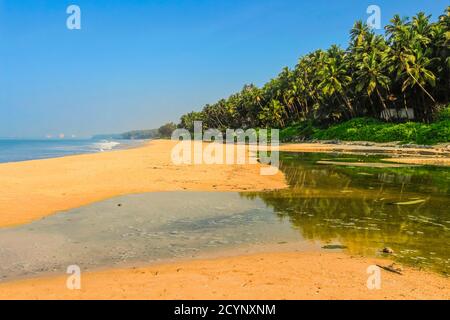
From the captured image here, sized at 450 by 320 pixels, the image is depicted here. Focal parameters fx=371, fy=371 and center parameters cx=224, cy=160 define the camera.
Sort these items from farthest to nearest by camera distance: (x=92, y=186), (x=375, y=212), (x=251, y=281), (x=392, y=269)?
(x=92, y=186) → (x=375, y=212) → (x=392, y=269) → (x=251, y=281)

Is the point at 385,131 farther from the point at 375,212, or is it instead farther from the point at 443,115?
the point at 375,212

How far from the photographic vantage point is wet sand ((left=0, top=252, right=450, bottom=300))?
5699mm

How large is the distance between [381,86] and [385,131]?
39.8 feet

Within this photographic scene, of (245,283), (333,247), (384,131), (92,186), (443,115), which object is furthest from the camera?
(384,131)

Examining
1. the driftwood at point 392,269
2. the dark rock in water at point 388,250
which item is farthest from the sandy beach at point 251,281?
the dark rock in water at point 388,250

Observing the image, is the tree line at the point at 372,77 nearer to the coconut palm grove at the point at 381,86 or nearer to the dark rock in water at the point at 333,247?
the coconut palm grove at the point at 381,86

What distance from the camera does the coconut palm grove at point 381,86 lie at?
53281 mm

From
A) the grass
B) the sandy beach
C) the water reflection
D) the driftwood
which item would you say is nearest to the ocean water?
the water reflection

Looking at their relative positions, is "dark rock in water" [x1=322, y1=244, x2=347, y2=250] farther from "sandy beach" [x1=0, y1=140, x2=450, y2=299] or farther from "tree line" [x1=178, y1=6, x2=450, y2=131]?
"tree line" [x1=178, y1=6, x2=450, y2=131]

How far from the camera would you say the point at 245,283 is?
20.4 feet

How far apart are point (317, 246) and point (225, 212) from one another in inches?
180

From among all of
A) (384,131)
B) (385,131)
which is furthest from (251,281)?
(384,131)

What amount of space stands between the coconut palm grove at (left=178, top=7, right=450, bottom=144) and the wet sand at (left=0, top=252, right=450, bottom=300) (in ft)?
148
